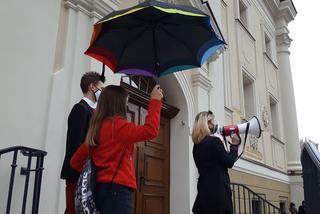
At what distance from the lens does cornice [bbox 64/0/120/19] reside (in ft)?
14.1

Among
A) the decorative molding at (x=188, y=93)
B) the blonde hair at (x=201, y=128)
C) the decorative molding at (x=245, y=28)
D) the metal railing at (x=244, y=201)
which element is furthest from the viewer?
the decorative molding at (x=245, y=28)

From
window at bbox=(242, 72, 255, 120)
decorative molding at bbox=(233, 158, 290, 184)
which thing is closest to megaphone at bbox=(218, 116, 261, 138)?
decorative molding at bbox=(233, 158, 290, 184)

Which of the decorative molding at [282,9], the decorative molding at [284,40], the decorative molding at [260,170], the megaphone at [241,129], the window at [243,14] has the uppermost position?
the decorative molding at [282,9]

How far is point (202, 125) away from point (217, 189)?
0.68m

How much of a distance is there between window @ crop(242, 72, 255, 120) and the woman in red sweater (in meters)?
8.43

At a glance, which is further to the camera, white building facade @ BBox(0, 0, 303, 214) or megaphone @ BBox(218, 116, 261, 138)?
megaphone @ BBox(218, 116, 261, 138)

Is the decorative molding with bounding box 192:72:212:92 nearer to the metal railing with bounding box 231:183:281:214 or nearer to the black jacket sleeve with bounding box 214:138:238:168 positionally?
the metal railing with bounding box 231:183:281:214

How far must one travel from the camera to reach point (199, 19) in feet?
9.87

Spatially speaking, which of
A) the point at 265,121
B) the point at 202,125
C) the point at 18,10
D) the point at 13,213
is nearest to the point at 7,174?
the point at 13,213

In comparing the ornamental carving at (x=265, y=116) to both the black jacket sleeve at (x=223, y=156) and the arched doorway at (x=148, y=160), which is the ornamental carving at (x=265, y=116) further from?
the black jacket sleeve at (x=223, y=156)

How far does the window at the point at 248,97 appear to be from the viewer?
10.5m

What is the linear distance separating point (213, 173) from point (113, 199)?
5.12 feet

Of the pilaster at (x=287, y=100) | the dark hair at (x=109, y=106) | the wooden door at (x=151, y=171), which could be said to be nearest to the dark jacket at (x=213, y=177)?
the dark hair at (x=109, y=106)

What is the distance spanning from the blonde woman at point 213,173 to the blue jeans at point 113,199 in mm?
1411
